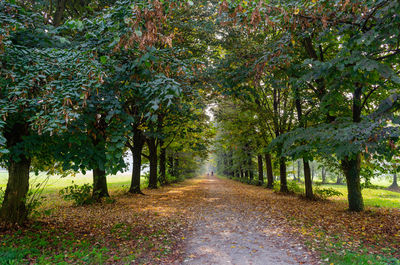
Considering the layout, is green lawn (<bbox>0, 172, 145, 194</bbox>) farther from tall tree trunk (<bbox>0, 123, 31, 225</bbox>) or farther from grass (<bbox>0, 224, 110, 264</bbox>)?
grass (<bbox>0, 224, 110, 264</bbox>)

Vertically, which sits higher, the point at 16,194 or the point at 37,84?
the point at 37,84

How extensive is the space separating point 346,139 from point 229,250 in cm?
378

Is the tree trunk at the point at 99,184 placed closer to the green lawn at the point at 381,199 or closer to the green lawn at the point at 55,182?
the green lawn at the point at 55,182

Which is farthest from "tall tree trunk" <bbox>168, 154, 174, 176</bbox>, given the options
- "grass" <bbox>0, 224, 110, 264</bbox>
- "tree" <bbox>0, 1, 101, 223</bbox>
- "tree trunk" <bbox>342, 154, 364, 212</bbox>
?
"tree" <bbox>0, 1, 101, 223</bbox>

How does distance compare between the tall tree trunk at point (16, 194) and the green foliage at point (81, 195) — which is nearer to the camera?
the tall tree trunk at point (16, 194)

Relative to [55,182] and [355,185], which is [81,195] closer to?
[55,182]

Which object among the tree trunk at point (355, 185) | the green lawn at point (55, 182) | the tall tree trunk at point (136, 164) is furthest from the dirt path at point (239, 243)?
the tall tree trunk at point (136, 164)

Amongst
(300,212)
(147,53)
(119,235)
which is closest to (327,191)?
(300,212)

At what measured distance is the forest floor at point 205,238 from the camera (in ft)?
15.2

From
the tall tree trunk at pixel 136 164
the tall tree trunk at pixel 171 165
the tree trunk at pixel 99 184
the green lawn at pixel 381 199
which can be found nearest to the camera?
the tree trunk at pixel 99 184

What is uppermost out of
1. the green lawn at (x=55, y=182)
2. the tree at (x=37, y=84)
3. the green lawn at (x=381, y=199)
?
the tree at (x=37, y=84)

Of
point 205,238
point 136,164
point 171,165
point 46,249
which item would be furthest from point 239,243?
point 171,165

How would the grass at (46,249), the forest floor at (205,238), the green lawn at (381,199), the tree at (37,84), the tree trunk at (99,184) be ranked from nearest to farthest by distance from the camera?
the tree at (37,84) → the grass at (46,249) → the forest floor at (205,238) → the tree trunk at (99,184) → the green lawn at (381,199)

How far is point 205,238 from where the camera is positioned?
19.7 ft
